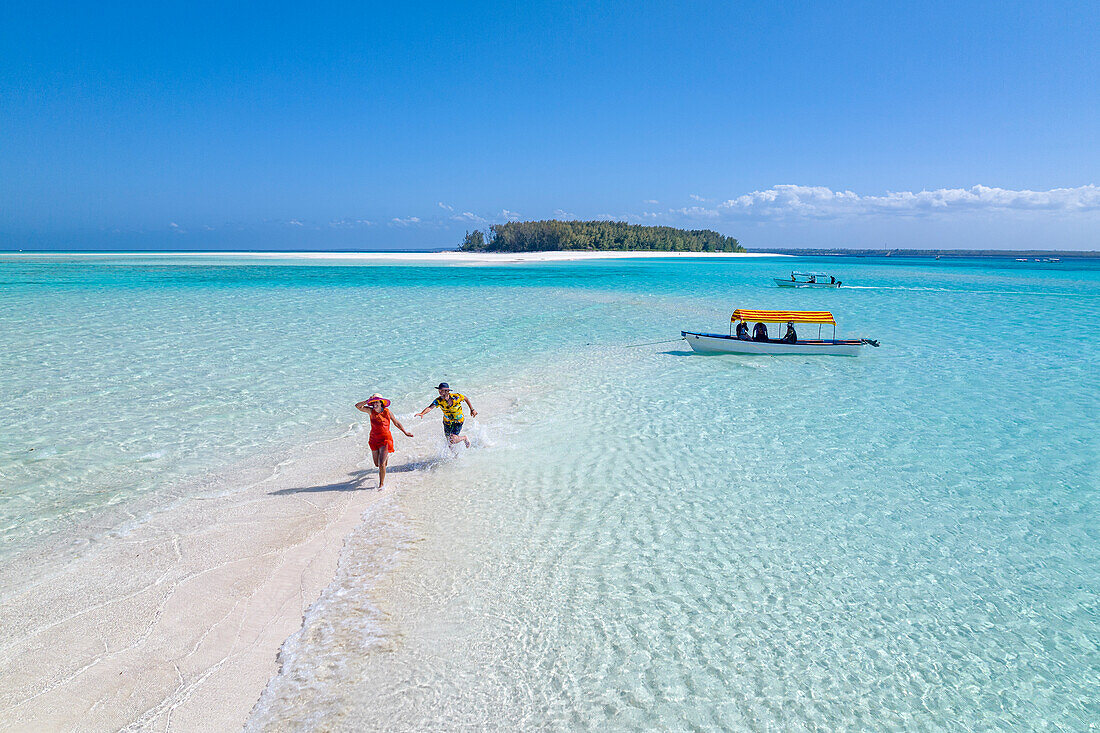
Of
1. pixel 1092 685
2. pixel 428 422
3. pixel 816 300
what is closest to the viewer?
pixel 1092 685

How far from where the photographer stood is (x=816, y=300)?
41.0 meters

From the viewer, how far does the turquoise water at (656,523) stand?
5.20m

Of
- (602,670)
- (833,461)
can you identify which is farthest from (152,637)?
(833,461)

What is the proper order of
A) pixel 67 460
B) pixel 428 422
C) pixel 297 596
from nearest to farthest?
pixel 297 596 → pixel 67 460 → pixel 428 422

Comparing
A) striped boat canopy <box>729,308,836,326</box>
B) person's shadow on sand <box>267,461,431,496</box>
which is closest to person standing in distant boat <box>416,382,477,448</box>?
person's shadow on sand <box>267,461,431,496</box>

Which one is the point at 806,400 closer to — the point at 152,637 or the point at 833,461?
the point at 833,461

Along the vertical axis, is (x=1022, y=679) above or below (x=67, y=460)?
below

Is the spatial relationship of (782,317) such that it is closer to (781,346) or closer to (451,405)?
(781,346)

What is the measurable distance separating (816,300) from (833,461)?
3406 cm

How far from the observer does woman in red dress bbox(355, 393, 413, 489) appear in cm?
878

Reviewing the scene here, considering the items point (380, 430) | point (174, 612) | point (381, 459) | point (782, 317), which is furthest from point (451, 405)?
point (782, 317)

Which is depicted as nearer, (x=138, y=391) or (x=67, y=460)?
(x=67, y=460)

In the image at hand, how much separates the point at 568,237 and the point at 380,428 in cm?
14318

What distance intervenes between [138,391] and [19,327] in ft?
47.9
